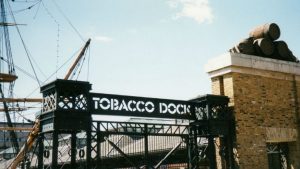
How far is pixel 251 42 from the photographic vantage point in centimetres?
1212

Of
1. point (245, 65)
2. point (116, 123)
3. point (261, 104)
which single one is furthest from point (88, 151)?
point (261, 104)

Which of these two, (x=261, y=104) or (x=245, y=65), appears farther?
(x=261, y=104)

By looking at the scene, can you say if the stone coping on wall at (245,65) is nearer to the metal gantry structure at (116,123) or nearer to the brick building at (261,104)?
the brick building at (261,104)

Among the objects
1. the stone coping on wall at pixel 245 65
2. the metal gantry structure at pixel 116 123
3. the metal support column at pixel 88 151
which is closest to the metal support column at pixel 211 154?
the metal gantry structure at pixel 116 123

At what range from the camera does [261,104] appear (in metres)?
11.6

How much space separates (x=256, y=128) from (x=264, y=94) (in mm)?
1227

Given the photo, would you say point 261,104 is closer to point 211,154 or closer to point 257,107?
point 257,107

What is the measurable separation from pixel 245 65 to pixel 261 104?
1.41m

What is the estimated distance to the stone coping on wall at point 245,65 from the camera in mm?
11148

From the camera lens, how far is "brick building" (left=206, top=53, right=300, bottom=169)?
36.3 ft

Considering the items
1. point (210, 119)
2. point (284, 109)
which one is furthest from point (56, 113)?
point (284, 109)

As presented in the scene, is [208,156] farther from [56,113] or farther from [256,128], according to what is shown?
[56,113]

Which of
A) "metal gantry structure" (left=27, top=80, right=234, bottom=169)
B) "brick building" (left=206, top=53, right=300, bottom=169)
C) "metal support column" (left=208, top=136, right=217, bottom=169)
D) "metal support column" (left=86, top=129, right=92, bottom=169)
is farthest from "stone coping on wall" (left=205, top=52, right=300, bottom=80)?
"metal support column" (left=86, top=129, right=92, bottom=169)

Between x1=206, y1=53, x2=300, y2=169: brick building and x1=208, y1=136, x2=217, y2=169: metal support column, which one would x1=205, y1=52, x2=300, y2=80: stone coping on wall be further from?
x1=208, y1=136, x2=217, y2=169: metal support column
